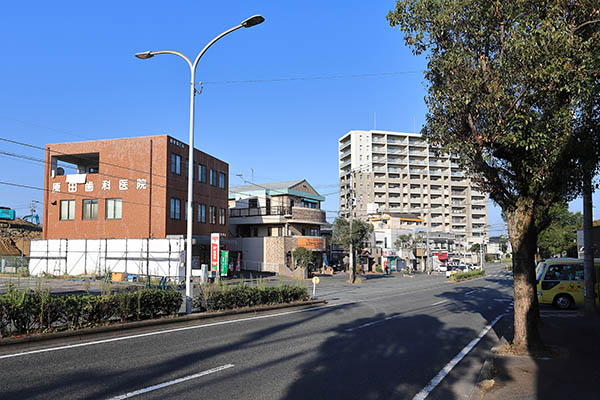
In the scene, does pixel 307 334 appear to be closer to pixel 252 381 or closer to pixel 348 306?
pixel 252 381

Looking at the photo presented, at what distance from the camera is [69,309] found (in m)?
10.1

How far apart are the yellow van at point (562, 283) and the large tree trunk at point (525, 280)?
11855 millimetres

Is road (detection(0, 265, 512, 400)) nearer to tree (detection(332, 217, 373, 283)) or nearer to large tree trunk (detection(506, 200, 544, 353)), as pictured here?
large tree trunk (detection(506, 200, 544, 353))

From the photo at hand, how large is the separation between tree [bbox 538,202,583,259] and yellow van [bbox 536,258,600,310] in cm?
1276

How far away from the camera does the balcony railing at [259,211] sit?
49375mm

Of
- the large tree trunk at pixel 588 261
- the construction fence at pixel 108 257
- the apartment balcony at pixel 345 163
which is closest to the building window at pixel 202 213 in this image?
the construction fence at pixel 108 257

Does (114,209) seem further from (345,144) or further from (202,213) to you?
(345,144)

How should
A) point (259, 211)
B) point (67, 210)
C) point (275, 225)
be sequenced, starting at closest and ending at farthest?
point (67, 210) → point (275, 225) → point (259, 211)

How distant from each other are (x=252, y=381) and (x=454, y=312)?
12.6m

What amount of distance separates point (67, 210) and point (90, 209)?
2551mm

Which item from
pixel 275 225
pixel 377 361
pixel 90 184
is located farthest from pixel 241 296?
pixel 275 225

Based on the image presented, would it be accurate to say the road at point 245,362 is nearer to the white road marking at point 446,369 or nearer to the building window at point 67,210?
the white road marking at point 446,369

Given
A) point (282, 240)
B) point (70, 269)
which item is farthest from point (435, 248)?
point (70, 269)

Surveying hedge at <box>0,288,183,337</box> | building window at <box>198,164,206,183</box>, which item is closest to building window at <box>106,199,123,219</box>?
building window at <box>198,164,206,183</box>
